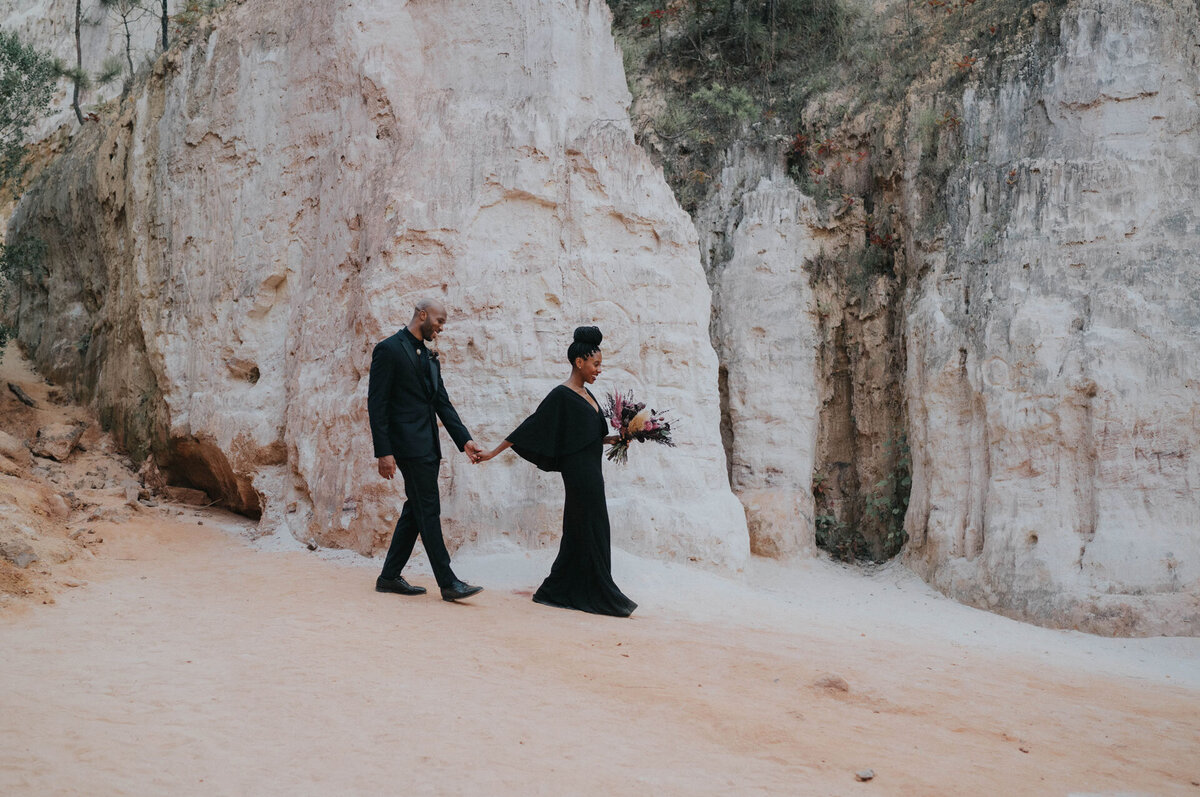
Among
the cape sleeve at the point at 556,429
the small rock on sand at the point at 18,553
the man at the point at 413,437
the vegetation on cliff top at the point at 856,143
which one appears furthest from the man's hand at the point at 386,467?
the vegetation on cliff top at the point at 856,143

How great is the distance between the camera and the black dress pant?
607 cm

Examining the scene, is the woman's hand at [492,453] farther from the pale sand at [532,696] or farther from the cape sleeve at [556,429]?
the pale sand at [532,696]

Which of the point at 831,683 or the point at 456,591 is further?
the point at 456,591

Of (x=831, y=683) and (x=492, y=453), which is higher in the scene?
(x=492, y=453)

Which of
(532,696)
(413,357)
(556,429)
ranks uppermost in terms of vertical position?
(413,357)

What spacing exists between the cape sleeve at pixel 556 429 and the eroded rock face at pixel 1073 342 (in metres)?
4.11

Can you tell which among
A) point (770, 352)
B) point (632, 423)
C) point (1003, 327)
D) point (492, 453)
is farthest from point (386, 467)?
point (1003, 327)

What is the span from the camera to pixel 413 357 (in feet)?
20.5

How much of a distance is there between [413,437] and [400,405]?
222 millimetres

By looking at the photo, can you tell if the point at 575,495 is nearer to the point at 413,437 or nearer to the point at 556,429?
the point at 556,429

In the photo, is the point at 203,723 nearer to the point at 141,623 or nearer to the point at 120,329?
the point at 141,623

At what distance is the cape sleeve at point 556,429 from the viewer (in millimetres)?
6426

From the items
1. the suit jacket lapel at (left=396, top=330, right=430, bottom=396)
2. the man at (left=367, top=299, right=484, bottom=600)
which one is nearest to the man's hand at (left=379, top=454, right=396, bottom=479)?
the man at (left=367, top=299, right=484, bottom=600)

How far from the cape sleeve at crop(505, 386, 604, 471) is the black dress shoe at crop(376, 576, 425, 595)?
107cm
